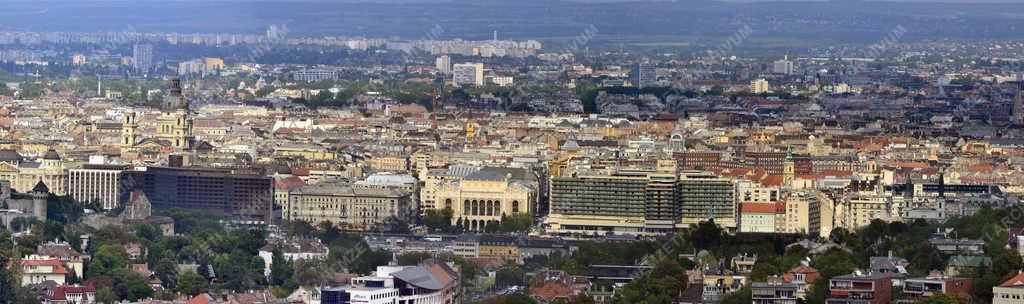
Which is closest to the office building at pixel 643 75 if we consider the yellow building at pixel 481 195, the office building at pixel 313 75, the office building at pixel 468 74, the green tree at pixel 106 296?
the office building at pixel 468 74

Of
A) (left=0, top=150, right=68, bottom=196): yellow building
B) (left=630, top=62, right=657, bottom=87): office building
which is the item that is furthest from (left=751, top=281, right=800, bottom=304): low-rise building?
(left=630, top=62, right=657, bottom=87): office building

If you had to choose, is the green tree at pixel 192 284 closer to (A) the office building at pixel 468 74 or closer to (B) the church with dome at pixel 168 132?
(B) the church with dome at pixel 168 132

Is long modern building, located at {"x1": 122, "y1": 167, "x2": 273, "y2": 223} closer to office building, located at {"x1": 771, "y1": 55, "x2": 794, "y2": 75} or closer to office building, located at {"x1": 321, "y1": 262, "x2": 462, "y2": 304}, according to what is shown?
office building, located at {"x1": 321, "y1": 262, "x2": 462, "y2": 304}

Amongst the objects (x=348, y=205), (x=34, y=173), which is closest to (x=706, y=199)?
(x=348, y=205)

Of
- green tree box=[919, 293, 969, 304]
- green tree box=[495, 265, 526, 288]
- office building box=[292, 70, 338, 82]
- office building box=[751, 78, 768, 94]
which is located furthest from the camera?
office building box=[292, 70, 338, 82]

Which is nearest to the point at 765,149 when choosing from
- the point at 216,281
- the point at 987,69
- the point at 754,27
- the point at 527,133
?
the point at 527,133

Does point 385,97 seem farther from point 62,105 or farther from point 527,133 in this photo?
point 527,133

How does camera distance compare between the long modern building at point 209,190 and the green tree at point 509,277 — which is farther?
the long modern building at point 209,190
